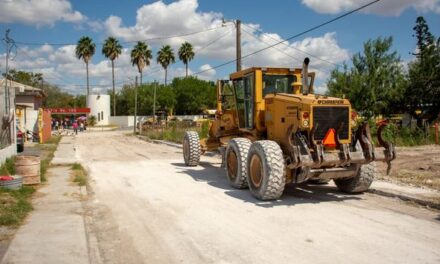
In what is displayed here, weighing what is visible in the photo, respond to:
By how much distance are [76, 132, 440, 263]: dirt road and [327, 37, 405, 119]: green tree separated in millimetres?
24623

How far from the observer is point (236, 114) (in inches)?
503

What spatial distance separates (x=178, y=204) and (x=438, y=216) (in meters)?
4.72

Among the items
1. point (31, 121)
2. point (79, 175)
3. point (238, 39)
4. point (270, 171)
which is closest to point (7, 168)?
point (79, 175)

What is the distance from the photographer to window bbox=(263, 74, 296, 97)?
445 inches

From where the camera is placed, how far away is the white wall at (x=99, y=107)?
81375 mm

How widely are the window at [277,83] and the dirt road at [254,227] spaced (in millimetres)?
2382

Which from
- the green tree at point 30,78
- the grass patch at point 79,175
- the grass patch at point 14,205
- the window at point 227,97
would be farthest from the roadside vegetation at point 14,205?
the green tree at point 30,78

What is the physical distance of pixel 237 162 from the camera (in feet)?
35.7

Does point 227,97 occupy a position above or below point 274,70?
below

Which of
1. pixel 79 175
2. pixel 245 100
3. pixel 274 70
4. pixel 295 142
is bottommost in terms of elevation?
pixel 79 175

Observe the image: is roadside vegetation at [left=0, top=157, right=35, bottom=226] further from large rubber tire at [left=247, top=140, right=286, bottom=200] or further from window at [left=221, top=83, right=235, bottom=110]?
window at [left=221, top=83, right=235, bottom=110]

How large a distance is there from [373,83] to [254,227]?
96.4 ft

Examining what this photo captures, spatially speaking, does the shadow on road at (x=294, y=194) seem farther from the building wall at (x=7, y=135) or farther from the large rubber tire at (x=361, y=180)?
the building wall at (x=7, y=135)

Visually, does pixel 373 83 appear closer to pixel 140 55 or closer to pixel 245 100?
pixel 245 100
